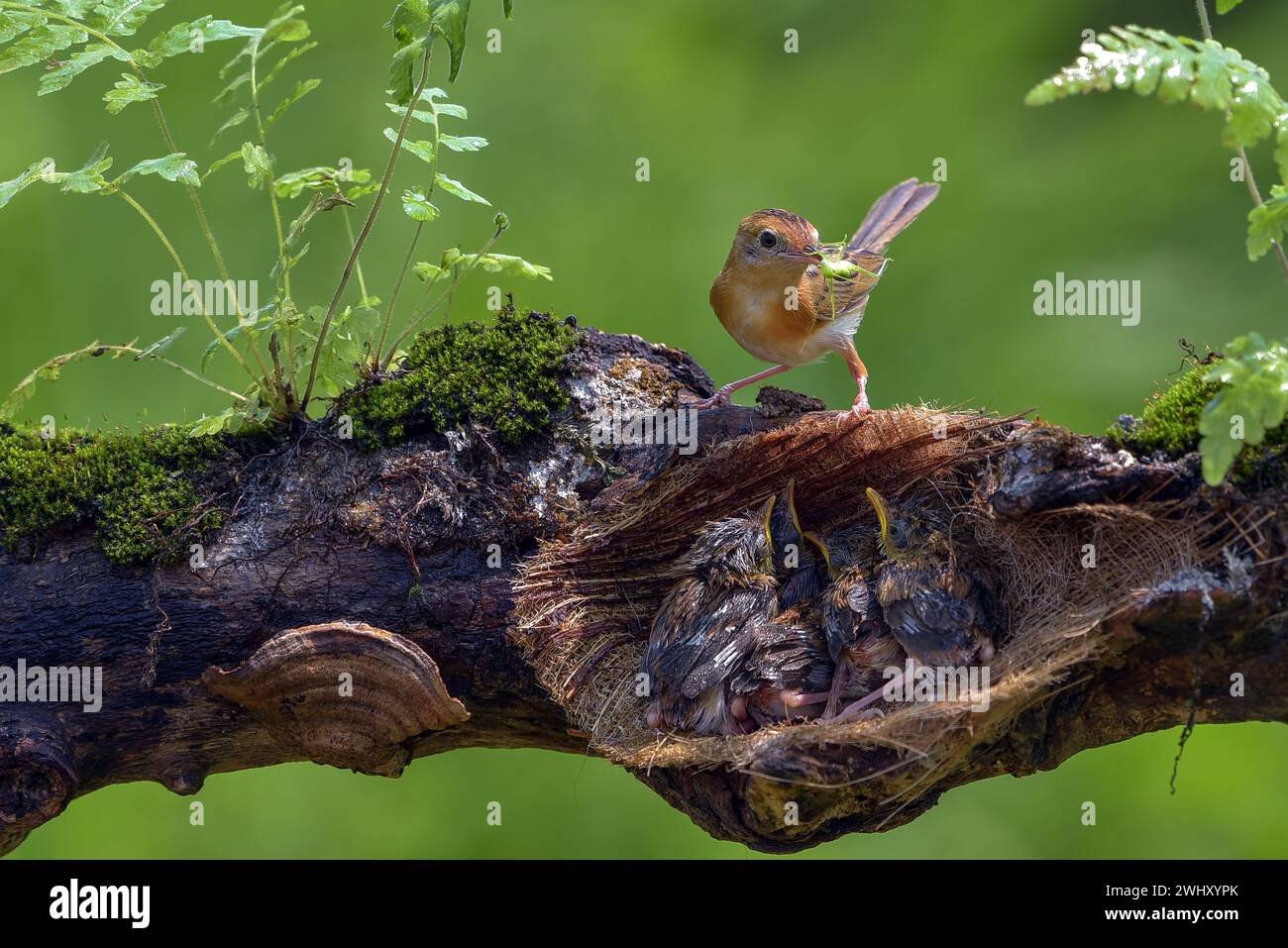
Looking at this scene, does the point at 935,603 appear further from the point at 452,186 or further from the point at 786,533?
the point at 452,186

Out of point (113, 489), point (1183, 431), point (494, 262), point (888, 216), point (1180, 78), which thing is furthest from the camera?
point (888, 216)

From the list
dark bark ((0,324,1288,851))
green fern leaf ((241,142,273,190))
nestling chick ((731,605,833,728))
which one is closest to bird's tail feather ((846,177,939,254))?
dark bark ((0,324,1288,851))

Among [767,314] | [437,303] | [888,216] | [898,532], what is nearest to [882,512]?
[898,532]

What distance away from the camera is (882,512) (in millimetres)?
2869

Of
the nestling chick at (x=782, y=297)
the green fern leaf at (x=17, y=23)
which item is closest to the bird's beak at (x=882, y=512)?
the nestling chick at (x=782, y=297)

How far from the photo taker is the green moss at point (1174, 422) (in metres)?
2.51

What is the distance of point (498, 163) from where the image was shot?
6824 mm

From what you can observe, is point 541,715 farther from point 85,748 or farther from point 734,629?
point 85,748

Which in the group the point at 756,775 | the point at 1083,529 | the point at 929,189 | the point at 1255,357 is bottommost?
the point at 756,775

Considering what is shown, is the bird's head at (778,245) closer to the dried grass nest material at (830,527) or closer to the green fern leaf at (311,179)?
the dried grass nest material at (830,527)

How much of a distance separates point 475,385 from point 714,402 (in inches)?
24.2

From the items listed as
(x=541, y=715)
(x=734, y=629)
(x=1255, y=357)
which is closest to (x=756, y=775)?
(x=734, y=629)

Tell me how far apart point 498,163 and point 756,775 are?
16.7ft

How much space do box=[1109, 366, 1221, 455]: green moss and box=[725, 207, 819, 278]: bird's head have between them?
4.23 ft
